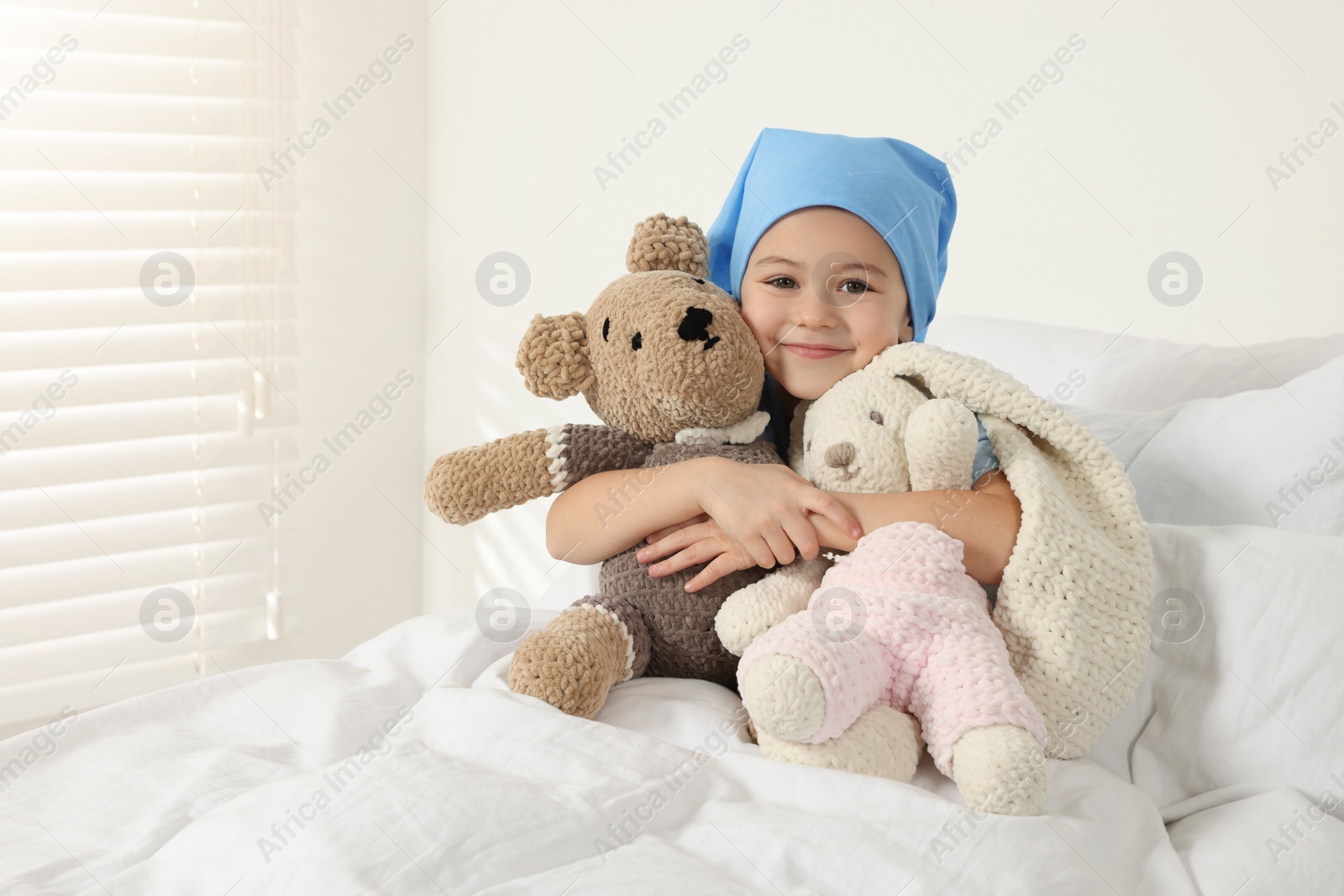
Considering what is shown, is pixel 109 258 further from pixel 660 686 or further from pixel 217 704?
pixel 660 686

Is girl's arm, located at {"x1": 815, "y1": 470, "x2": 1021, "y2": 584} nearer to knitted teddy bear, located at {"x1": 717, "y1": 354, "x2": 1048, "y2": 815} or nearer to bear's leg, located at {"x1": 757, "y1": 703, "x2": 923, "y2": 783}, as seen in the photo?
knitted teddy bear, located at {"x1": 717, "y1": 354, "x2": 1048, "y2": 815}

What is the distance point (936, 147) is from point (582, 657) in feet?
3.61

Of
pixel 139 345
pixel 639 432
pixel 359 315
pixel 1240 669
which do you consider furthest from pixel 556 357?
pixel 359 315

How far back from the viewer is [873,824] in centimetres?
72

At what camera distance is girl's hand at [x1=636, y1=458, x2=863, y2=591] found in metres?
0.93

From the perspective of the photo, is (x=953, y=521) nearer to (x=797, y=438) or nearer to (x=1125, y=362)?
(x=797, y=438)

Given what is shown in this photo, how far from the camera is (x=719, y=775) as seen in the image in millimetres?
804

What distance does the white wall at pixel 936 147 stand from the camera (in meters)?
1.32

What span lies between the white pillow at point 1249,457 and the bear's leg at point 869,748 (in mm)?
444

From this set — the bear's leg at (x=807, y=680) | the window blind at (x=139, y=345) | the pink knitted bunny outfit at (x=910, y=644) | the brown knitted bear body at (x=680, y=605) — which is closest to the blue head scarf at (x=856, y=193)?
the brown knitted bear body at (x=680, y=605)

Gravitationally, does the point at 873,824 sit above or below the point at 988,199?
below

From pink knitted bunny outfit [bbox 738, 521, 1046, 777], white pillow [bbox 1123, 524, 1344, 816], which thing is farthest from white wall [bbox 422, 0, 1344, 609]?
pink knitted bunny outfit [bbox 738, 521, 1046, 777]

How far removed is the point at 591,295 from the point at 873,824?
1.61 m

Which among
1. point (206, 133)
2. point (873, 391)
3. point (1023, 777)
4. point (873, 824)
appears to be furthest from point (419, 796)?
A: point (206, 133)
